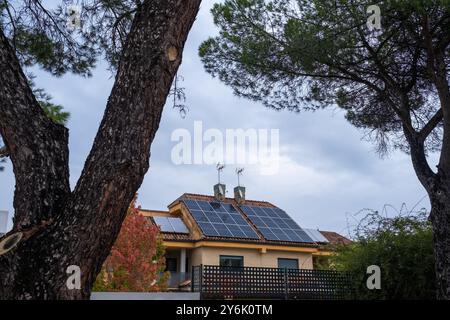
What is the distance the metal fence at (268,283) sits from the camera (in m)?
9.33

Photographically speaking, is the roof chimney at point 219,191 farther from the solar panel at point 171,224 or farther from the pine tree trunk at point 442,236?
the pine tree trunk at point 442,236

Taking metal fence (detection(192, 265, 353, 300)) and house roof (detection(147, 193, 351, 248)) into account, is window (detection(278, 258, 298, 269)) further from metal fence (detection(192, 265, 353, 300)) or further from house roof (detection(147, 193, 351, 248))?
metal fence (detection(192, 265, 353, 300))

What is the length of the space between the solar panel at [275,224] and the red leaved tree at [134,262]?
5735 mm

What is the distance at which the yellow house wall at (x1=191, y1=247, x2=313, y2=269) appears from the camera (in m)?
17.3

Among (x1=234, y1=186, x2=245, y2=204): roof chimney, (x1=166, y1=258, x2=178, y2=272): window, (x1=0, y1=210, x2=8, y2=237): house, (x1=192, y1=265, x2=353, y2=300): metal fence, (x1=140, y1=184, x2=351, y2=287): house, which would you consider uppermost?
(x1=234, y1=186, x2=245, y2=204): roof chimney

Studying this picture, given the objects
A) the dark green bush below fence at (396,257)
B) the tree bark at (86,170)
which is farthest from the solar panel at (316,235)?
the tree bark at (86,170)

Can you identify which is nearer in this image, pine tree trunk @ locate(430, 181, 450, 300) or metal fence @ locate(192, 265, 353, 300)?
pine tree trunk @ locate(430, 181, 450, 300)

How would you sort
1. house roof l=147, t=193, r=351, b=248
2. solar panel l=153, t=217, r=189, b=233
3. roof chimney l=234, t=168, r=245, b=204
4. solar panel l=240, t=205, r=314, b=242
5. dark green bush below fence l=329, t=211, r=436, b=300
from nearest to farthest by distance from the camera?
dark green bush below fence l=329, t=211, r=436, b=300 < house roof l=147, t=193, r=351, b=248 < solar panel l=153, t=217, r=189, b=233 < solar panel l=240, t=205, r=314, b=242 < roof chimney l=234, t=168, r=245, b=204

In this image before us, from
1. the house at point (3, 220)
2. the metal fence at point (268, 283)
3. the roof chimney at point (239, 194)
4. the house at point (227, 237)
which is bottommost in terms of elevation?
the metal fence at point (268, 283)

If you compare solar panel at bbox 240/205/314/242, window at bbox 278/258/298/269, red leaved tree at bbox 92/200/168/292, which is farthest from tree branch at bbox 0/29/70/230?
window at bbox 278/258/298/269

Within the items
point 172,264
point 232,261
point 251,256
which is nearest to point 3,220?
point 232,261

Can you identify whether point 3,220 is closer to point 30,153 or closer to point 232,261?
point 30,153

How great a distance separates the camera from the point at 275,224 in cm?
1969

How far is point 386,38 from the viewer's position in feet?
24.8
